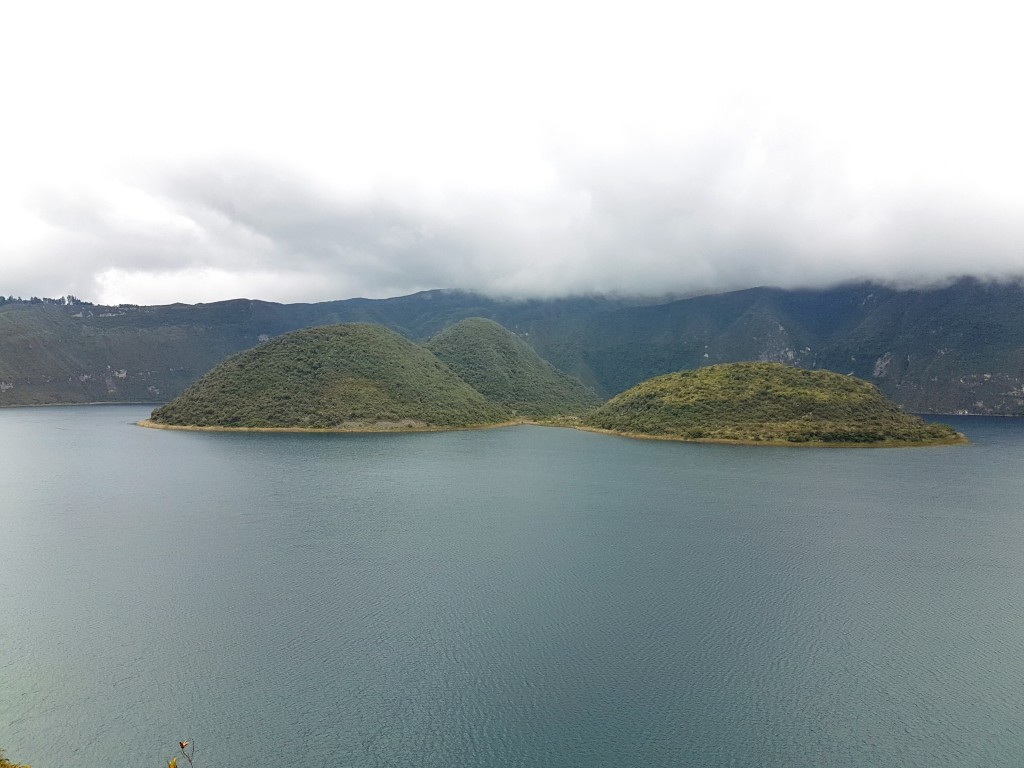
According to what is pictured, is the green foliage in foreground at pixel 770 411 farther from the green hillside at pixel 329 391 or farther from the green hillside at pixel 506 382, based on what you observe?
the green hillside at pixel 506 382

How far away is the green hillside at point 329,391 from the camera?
121 meters

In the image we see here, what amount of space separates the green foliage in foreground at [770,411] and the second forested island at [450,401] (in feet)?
0.71

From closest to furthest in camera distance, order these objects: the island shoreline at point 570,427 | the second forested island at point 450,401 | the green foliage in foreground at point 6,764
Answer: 1. the green foliage in foreground at point 6,764
2. the island shoreline at point 570,427
3. the second forested island at point 450,401

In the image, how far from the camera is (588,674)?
23.5 metres

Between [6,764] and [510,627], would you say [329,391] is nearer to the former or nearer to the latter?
[510,627]

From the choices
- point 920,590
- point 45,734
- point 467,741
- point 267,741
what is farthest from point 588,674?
point 920,590

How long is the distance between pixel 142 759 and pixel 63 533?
33.1 meters

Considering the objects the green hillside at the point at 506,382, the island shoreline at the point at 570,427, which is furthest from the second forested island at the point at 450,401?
the green hillside at the point at 506,382

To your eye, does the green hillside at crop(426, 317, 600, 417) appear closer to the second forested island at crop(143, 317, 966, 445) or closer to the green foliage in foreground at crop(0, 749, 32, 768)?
the second forested island at crop(143, 317, 966, 445)

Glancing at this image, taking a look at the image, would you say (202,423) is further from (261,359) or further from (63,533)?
(63,533)

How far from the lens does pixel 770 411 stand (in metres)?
107

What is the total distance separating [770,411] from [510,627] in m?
92.7

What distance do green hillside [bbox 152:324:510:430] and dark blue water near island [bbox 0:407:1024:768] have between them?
202 feet

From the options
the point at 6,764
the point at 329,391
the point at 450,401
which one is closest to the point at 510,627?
the point at 6,764
